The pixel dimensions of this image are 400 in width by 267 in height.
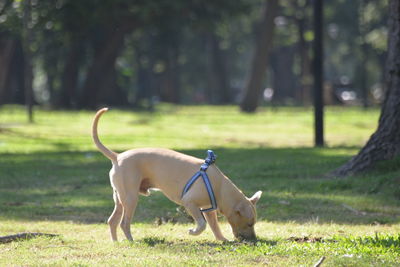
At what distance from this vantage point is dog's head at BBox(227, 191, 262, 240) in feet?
24.6

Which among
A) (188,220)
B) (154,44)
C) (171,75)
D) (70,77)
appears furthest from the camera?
(171,75)

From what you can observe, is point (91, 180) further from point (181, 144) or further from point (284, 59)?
point (284, 59)

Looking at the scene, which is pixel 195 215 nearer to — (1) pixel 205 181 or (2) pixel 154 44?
(1) pixel 205 181

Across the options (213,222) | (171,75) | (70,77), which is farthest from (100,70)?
(213,222)

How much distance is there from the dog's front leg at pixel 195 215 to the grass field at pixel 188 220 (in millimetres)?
130

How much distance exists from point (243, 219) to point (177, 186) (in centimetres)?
66

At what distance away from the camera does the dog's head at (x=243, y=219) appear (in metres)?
7.49

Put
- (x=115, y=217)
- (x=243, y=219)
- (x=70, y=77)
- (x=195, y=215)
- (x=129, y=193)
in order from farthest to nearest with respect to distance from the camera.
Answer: (x=70, y=77), (x=115, y=217), (x=129, y=193), (x=243, y=219), (x=195, y=215)

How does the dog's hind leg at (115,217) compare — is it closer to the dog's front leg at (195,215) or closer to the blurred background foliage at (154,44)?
the dog's front leg at (195,215)

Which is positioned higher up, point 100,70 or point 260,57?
point 260,57

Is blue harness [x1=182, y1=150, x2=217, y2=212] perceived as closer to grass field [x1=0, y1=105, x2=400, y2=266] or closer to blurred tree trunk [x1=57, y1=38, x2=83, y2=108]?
grass field [x1=0, y1=105, x2=400, y2=266]

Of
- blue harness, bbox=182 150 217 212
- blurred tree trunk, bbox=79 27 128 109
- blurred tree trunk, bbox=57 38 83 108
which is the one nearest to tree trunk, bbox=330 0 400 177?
blue harness, bbox=182 150 217 212

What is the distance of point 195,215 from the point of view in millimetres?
7406

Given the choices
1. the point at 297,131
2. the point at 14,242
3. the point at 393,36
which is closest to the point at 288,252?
the point at 14,242
